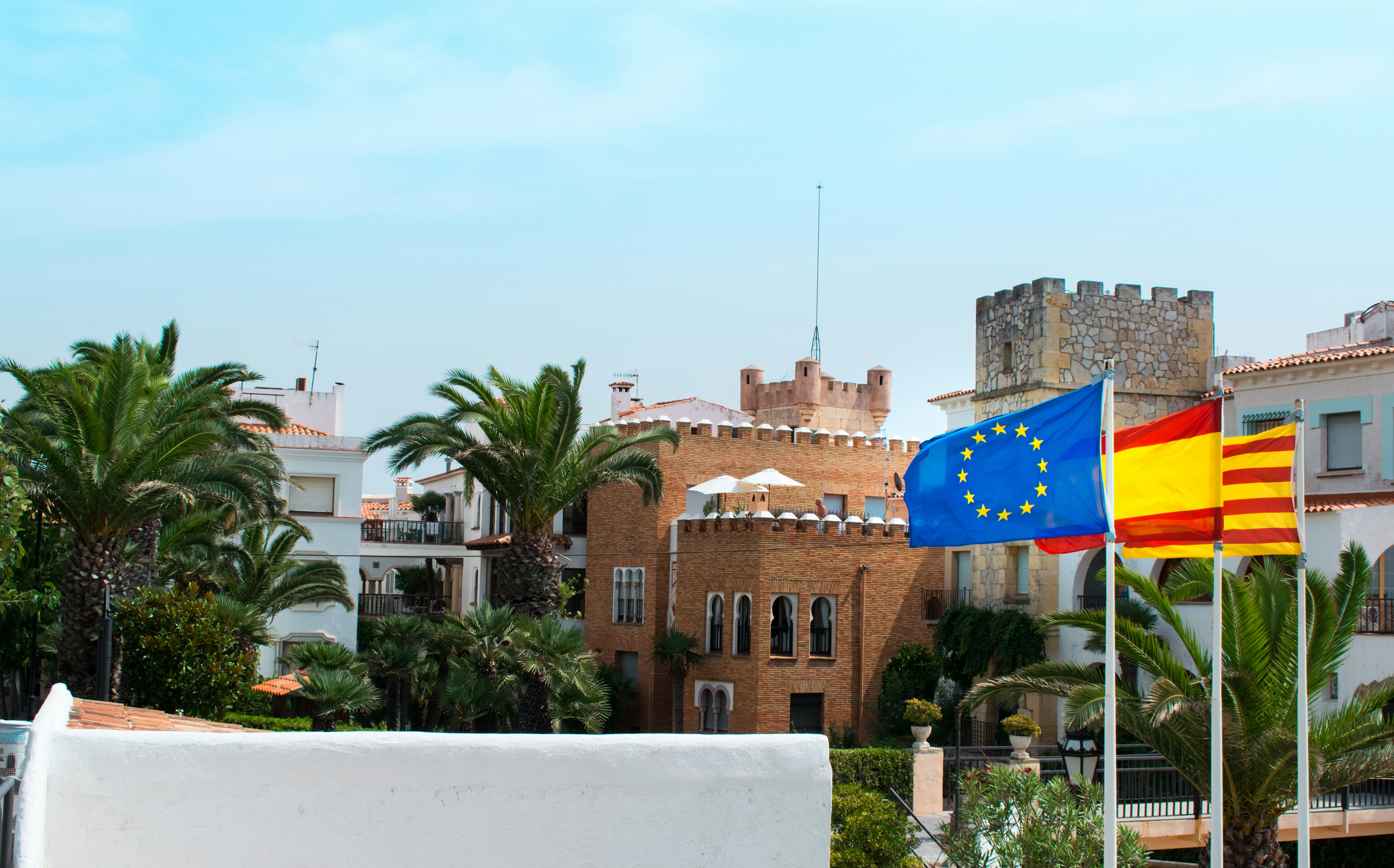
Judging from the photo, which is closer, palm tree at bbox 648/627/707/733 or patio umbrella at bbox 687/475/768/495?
palm tree at bbox 648/627/707/733

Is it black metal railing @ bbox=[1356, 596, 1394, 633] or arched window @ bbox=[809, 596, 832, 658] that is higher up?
black metal railing @ bbox=[1356, 596, 1394, 633]

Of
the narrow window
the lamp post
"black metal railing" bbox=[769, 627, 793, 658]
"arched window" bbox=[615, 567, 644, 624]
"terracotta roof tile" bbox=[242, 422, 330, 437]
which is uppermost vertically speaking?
"terracotta roof tile" bbox=[242, 422, 330, 437]

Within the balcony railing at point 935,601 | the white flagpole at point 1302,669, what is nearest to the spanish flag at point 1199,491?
the white flagpole at point 1302,669

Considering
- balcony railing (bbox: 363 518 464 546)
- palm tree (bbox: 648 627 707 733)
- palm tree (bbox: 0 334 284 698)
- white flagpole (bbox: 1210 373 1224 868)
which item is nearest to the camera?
white flagpole (bbox: 1210 373 1224 868)

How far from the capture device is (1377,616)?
2214 centimetres

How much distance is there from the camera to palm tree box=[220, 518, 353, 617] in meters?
30.1

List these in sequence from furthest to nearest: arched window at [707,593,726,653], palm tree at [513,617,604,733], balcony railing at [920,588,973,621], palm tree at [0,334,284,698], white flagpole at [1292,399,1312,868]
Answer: balcony railing at [920,588,973,621] < arched window at [707,593,726,653] < palm tree at [513,617,604,733] < palm tree at [0,334,284,698] < white flagpole at [1292,399,1312,868]

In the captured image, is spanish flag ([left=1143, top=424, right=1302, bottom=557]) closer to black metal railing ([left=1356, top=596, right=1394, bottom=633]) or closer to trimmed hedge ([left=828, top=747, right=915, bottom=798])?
black metal railing ([left=1356, top=596, right=1394, bottom=633])

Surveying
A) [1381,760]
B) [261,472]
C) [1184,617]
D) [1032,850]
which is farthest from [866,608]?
[1032,850]

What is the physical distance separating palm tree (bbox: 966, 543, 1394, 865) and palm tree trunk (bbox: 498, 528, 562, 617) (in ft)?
38.8

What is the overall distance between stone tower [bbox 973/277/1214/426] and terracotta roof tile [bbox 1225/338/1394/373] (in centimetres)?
119

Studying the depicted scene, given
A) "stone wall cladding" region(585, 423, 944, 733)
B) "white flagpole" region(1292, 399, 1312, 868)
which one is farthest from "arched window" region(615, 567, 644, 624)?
"white flagpole" region(1292, 399, 1312, 868)

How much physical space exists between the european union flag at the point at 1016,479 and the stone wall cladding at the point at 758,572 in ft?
55.5

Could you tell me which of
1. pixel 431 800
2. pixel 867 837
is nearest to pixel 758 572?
pixel 867 837
